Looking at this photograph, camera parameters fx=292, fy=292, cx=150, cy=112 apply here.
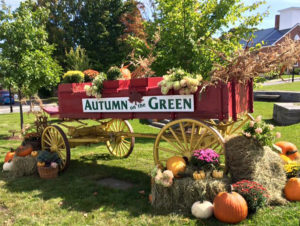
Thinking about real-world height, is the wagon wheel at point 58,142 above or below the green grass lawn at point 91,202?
above

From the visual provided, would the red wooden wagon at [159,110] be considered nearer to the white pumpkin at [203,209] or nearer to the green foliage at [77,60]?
the white pumpkin at [203,209]

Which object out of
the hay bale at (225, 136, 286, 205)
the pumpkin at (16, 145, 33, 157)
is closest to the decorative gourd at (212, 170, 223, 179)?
the hay bale at (225, 136, 286, 205)

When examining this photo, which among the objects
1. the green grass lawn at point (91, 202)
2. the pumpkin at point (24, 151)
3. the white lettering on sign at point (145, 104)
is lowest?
the green grass lawn at point (91, 202)

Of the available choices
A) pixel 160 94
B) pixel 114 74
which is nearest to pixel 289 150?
pixel 160 94

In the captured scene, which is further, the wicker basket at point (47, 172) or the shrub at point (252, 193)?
the wicker basket at point (47, 172)

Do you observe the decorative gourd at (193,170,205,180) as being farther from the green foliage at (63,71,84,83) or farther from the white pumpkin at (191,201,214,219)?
the green foliage at (63,71,84,83)

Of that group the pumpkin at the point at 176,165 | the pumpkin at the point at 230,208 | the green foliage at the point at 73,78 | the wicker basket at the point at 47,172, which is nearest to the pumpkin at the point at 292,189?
the pumpkin at the point at 230,208

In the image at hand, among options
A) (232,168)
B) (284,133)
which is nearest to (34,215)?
(232,168)

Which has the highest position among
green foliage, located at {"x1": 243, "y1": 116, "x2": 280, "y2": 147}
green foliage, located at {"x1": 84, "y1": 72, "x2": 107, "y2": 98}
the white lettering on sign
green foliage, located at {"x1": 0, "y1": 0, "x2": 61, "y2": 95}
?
green foliage, located at {"x1": 0, "y1": 0, "x2": 61, "y2": 95}

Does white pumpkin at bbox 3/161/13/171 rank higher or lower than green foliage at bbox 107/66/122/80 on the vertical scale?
lower

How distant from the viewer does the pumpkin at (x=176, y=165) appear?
14.5 ft

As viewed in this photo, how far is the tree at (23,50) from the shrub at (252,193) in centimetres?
872

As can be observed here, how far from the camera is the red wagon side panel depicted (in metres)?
4.45

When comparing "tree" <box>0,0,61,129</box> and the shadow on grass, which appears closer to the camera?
the shadow on grass
